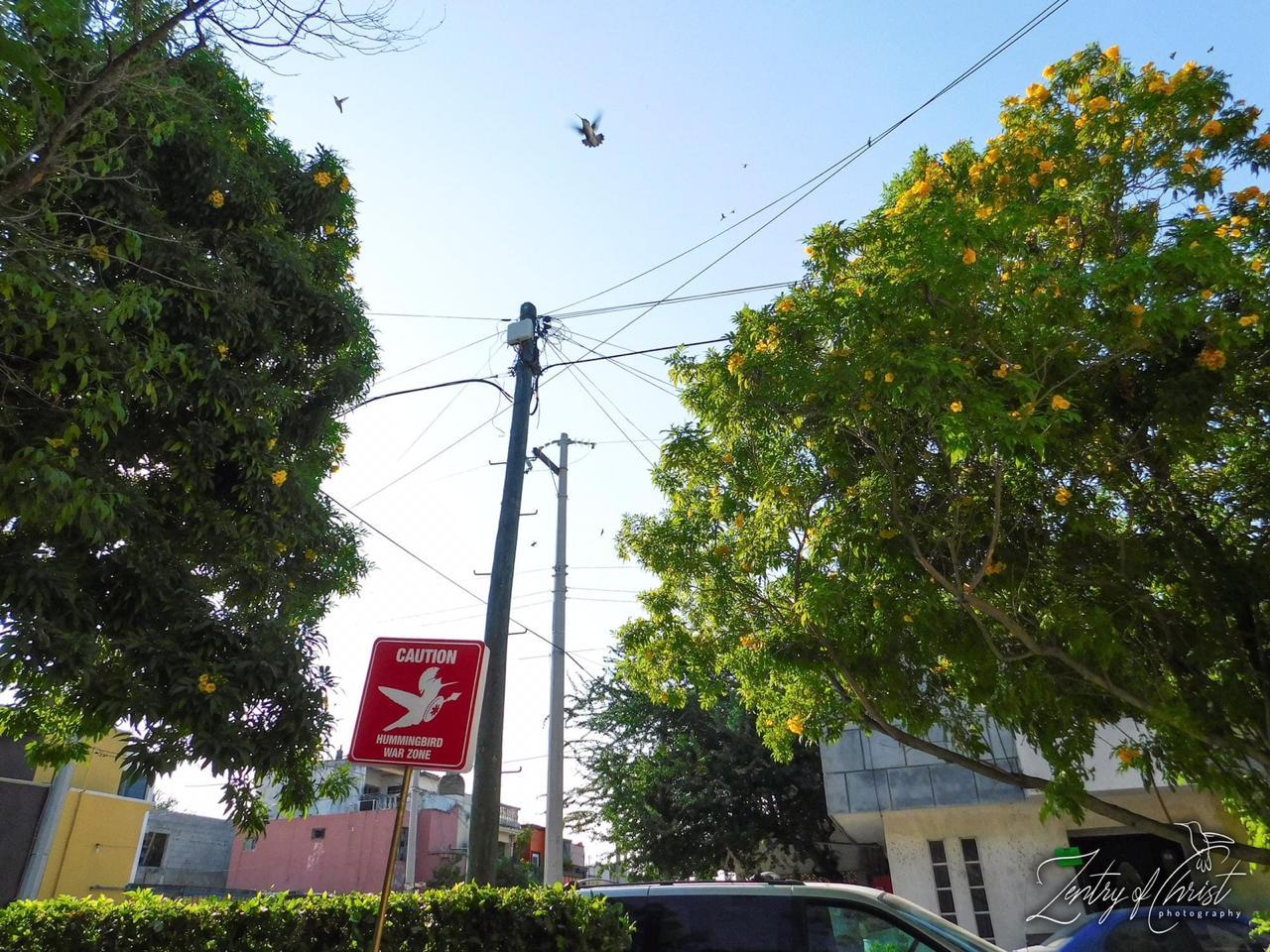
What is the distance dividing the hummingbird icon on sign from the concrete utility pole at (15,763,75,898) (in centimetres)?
1544

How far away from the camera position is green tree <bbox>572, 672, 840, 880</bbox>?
59.3 feet

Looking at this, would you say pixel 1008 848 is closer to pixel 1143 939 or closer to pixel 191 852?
A: pixel 1143 939

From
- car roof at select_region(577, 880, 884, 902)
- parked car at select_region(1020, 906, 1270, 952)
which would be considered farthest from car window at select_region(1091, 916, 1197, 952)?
car roof at select_region(577, 880, 884, 902)

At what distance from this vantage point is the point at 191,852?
33281 mm

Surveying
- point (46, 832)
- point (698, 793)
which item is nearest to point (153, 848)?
point (46, 832)

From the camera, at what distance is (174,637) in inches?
190

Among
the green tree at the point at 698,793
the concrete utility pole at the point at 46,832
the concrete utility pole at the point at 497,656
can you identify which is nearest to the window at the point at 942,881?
the green tree at the point at 698,793

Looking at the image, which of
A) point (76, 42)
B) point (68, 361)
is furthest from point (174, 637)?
point (76, 42)

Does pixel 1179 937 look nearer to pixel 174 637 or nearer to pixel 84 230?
pixel 174 637

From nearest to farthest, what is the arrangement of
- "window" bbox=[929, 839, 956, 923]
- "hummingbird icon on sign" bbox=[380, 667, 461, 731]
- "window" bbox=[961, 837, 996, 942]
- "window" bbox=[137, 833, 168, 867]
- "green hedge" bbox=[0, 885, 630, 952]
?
"hummingbird icon on sign" bbox=[380, 667, 461, 731] < "green hedge" bbox=[0, 885, 630, 952] < "window" bbox=[961, 837, 996, 942] < "window" bbox=[929, 839, 956, 923] < "window" bbox=[137, 833, 168, 867]

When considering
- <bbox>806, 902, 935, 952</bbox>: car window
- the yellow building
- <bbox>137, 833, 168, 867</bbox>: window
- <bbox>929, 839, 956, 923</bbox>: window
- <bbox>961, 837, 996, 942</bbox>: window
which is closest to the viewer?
<bbox>806, 902, 935, 952</bbox>: car window

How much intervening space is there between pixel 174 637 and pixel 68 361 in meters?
1.75

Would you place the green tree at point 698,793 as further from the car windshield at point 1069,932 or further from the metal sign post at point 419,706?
the metal sign post at point 419,706

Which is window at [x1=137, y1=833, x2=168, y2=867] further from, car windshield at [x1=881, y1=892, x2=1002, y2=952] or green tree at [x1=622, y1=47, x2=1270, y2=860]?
car windshield at [x1=881, y1=892, x2=1002, y2=952]
